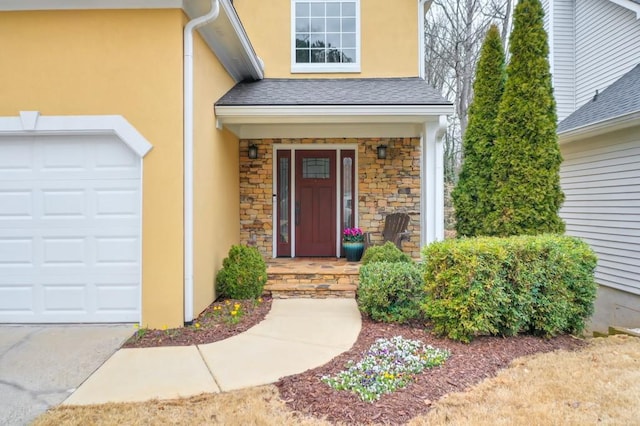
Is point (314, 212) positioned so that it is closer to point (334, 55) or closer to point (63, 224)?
point (334, 55)

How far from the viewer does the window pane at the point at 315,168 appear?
7.76 meters

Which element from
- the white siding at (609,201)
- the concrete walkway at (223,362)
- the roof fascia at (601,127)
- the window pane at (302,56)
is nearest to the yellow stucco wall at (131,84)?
the concrete walkway at (223,362)

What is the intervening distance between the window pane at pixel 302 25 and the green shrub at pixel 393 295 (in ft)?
18.0

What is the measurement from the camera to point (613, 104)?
23.5 ft

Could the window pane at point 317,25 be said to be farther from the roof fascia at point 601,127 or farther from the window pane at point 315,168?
the roof fascia at point 601,127

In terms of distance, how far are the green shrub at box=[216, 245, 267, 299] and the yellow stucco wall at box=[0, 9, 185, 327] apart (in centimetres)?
111

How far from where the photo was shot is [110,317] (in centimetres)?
443

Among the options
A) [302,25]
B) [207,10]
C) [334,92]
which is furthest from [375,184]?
[207,10]

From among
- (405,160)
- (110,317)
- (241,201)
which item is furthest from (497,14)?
(110,317)

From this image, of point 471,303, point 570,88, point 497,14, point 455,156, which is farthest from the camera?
point 455,156

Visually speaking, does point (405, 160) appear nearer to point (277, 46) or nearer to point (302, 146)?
point (302, 146)

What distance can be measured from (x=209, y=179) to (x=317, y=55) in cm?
398

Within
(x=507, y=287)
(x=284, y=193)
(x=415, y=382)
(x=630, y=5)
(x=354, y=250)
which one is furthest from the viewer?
(x=630, y=5)

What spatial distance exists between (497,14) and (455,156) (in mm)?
5983
